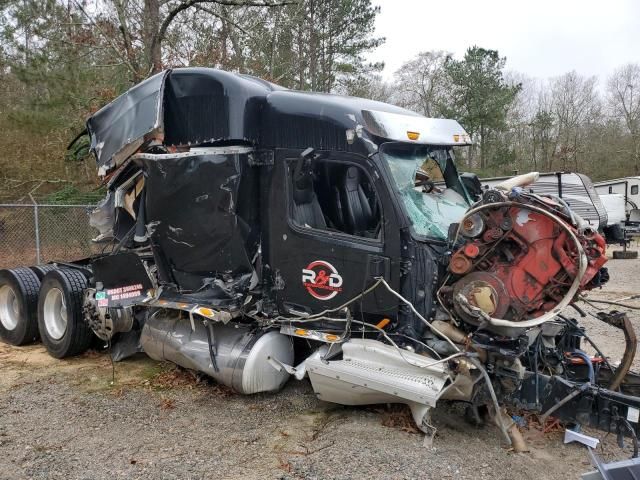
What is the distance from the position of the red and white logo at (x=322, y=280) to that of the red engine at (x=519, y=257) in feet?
3.22

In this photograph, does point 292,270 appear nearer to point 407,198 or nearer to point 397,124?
point 407,198

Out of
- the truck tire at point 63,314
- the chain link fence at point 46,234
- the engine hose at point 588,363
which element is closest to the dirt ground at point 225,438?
the engine hose at point 588,363

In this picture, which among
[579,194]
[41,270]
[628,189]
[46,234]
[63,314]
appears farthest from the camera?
[628,189]

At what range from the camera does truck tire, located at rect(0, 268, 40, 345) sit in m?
6.88

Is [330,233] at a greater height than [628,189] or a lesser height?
lesser

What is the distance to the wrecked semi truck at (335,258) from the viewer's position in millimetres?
3963

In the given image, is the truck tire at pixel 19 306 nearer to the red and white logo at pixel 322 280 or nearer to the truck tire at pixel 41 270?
the truck tire at pixel 41 270

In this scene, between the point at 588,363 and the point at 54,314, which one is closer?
the point at 588,363

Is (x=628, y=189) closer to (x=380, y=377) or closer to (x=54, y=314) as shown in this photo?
(x=380, y=377)

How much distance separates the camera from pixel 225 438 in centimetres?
439

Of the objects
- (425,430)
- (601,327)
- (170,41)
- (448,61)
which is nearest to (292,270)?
(425,430)

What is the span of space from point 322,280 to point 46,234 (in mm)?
10418

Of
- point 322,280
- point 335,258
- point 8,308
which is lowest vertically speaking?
point 8,308

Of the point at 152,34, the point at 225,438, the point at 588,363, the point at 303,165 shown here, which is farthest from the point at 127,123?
the point at 152,34
